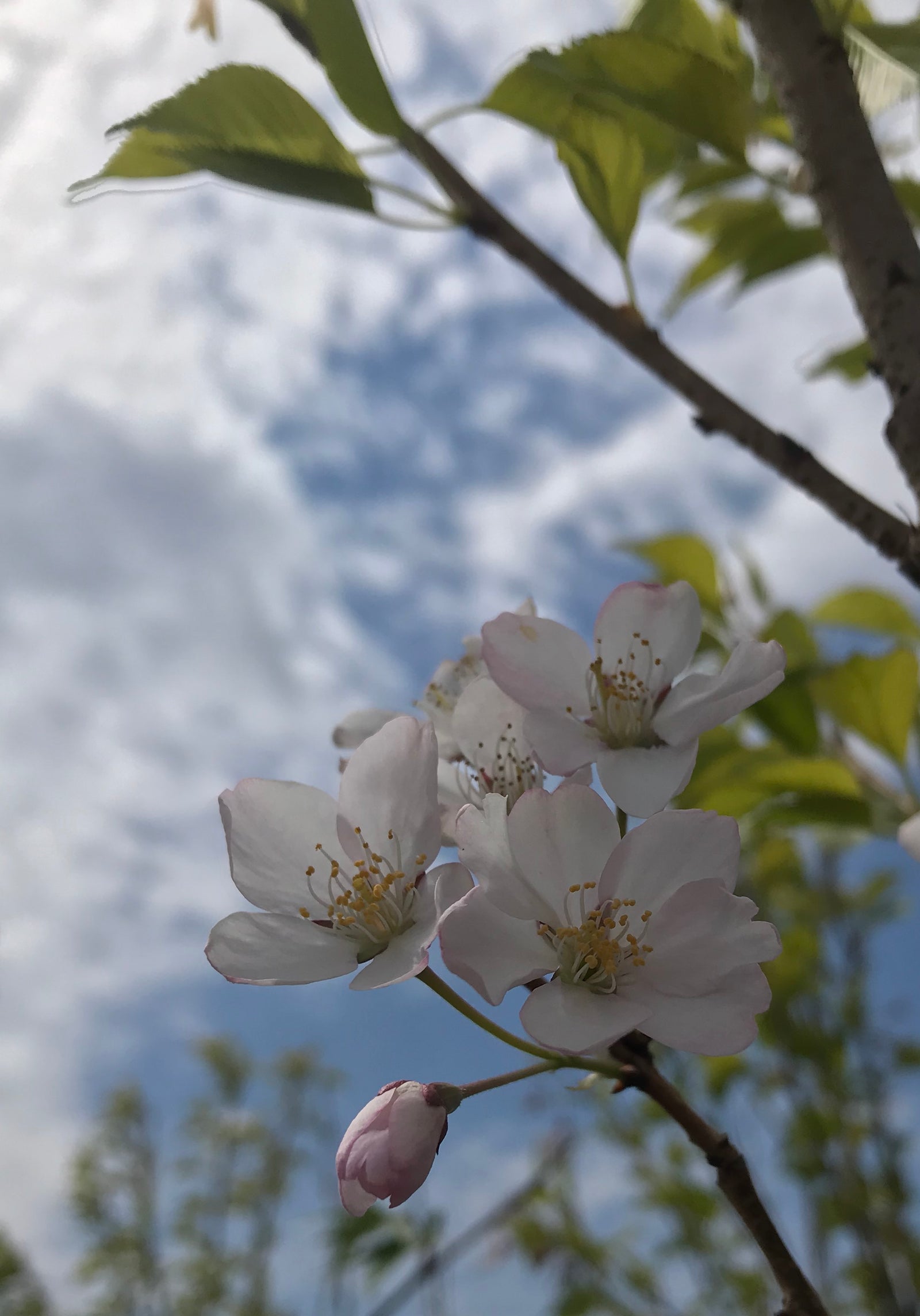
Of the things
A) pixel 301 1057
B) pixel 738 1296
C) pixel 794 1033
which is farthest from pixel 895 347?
pixel 301 1057

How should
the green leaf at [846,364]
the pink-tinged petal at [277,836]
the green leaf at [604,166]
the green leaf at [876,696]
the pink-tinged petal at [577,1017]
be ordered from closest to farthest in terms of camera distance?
the pink-tinged petal at [577,1017], the pink-tinged petal at [277,836], the green leaf at [604,166], the green leaf at [876,696], the green leaf at [846,364]

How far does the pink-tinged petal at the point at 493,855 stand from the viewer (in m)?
0.34

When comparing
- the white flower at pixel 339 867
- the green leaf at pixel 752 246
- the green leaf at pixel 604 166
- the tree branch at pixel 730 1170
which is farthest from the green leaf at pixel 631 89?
the tree branch at pixel 730 1170

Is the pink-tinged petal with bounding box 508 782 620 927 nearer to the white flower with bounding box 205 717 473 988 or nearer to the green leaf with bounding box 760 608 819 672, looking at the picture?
the white flower with bounding box 205 717 473 988

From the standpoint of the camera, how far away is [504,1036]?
36 centimetres

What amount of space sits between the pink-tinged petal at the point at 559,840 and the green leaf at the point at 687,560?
19.0 inches

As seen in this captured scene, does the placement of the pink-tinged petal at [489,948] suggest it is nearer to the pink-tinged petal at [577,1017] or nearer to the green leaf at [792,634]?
the pink-tinged petal at [577,1017]

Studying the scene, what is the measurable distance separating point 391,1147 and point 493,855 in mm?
100

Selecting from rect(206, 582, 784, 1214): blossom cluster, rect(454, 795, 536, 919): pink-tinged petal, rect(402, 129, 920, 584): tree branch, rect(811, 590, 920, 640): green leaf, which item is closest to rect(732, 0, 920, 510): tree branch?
rect(402, 129, 920, 584): tree branch

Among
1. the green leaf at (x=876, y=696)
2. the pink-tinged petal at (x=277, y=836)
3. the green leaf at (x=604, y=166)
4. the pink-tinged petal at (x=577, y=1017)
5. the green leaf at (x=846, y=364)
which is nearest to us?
the pink-tinged petal at (x=577, y=1017)

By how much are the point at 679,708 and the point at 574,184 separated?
285 mm

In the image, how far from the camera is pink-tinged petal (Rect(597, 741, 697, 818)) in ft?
1.23

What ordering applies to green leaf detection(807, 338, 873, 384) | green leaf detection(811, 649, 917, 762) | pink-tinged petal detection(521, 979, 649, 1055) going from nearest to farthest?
pink-tinged petal detection(521, 979, 649, 1055)
green leaf detection(811, 649, 917, 762)
green leaf detection(807, 338, 873, 384)

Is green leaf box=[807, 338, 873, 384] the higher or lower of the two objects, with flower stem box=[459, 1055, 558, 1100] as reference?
higher
